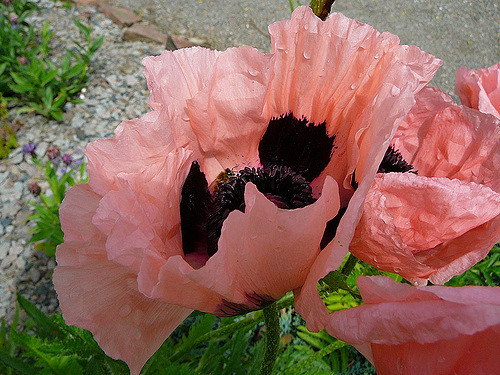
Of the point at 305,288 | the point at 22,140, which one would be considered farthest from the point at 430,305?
the point at 22,140

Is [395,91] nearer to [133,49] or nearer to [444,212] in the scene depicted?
[444,212]

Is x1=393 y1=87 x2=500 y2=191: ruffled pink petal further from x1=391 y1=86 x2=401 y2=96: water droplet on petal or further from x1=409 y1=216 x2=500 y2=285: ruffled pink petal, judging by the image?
x1=391 y1=86 x2=401 y2=96: water droplet on petal

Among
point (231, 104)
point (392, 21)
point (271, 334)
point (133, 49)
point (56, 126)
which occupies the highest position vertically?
point (231, 104)

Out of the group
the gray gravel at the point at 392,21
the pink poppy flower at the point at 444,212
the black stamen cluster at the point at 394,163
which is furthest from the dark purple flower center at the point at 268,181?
the gray gravel at the point at 392,21

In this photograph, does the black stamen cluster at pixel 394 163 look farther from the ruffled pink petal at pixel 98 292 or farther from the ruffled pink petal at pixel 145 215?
the ruffled pink petal at pixel 98 292

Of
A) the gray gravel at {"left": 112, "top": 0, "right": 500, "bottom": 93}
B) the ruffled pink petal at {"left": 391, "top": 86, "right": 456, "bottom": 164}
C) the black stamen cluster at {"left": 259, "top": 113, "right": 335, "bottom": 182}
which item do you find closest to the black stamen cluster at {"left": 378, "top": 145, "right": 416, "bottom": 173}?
the ruffled pink petal at {"left": 391, "top": 86, "right": 456, "bottom": 164}

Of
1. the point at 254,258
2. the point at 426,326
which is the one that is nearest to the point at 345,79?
the point at 254,258
